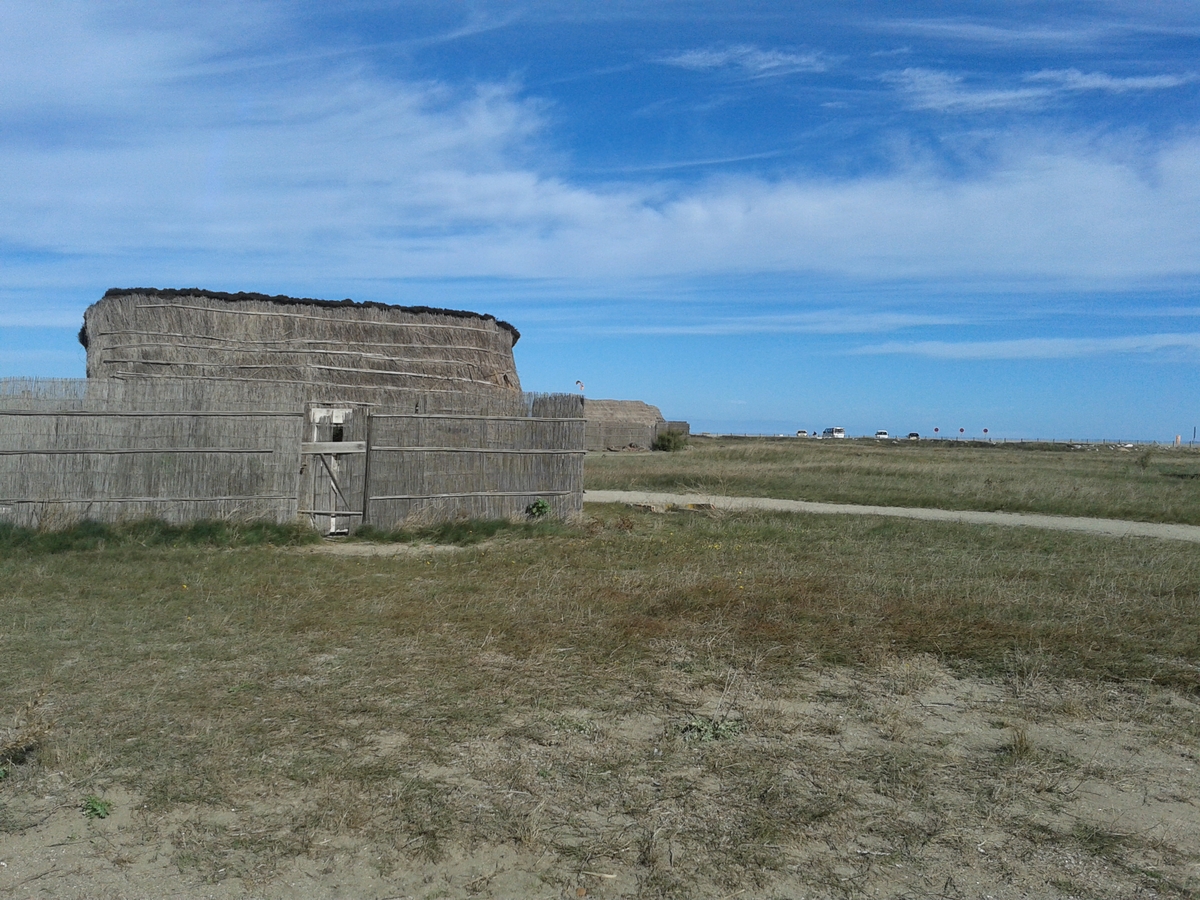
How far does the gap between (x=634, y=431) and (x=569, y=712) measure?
43730 mm

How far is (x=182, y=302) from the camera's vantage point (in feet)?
53.0

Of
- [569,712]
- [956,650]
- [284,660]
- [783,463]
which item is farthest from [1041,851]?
[783,463]

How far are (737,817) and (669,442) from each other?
43722 mm

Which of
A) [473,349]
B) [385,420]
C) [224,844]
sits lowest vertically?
[224,844]

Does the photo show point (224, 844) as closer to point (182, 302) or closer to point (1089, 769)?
point (1089, 769)

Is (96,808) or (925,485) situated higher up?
(925,485)

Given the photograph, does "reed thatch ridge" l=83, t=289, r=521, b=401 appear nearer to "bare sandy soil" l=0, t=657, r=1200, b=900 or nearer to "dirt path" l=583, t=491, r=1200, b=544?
"dirt path" l=583, t=491, r=1200, b=544

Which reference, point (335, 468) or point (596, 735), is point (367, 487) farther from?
point (596, 735)

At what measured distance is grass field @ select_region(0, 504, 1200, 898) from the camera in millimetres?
3896

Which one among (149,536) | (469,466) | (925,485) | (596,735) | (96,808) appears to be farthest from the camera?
(925,485)

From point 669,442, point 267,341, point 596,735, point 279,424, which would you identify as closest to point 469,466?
point 279,424

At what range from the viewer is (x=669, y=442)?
47.9 metres

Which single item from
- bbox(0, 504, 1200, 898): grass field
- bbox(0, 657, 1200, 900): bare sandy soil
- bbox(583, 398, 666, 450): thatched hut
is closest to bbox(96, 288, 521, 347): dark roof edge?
bbox(0, 504, 1200, 898): grass field

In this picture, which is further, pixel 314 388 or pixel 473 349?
pixel 473 349
